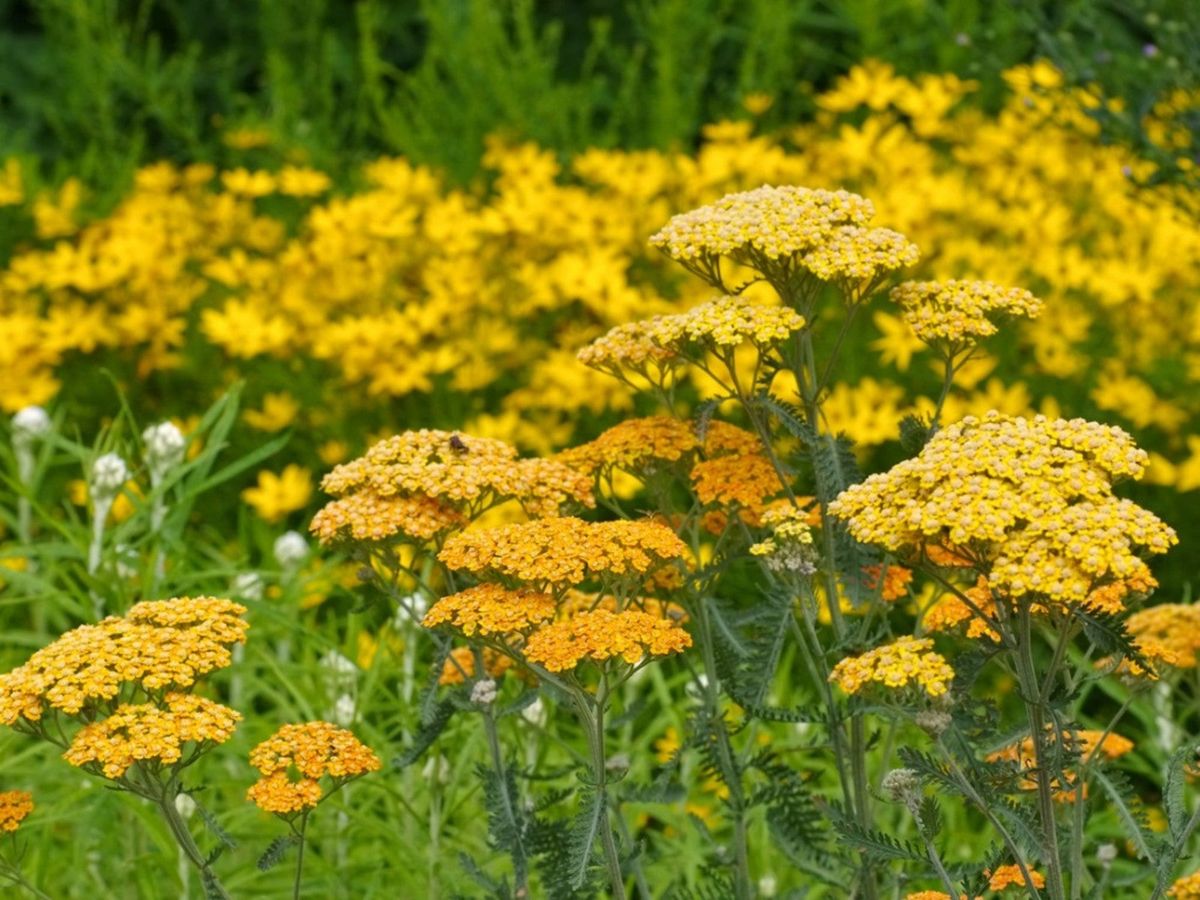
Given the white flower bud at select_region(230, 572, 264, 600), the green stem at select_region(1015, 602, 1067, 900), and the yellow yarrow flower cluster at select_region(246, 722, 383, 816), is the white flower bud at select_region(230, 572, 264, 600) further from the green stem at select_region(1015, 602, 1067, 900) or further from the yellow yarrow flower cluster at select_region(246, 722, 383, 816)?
the green stem at select_region(1015, 602, 1067, 900)

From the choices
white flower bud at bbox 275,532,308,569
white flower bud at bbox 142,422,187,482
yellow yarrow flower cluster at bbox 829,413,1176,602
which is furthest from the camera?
white flower bud at bbox 275,532,308,569

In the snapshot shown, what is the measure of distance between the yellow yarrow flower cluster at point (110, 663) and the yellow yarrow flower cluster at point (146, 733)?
31mm

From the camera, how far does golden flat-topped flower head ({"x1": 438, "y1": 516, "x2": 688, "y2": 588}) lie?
2342mm

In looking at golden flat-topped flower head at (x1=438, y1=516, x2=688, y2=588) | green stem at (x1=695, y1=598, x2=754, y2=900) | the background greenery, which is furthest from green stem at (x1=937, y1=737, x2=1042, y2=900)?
the background greenery

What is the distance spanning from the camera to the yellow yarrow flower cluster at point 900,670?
2.16 meters

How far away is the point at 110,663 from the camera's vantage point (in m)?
2.32

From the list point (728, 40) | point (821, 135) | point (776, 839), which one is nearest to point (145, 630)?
point (776, 839)

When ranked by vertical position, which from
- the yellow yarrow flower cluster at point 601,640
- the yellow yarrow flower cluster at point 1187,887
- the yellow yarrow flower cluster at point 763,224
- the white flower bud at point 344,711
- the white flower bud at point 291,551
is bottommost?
the white flower bud at point 291,551

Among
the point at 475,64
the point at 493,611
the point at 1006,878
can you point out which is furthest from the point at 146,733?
the point at 475,64

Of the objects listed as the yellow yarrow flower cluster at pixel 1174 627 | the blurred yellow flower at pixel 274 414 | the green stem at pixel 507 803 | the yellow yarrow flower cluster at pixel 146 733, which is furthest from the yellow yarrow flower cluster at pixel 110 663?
the blurred yellow flower at pixel 274 414

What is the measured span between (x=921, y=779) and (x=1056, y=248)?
139 inches

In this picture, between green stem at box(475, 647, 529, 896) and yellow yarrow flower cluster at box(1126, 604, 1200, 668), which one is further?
yellow yarrow flower cluster at box(1126, 604, 1200, 668)

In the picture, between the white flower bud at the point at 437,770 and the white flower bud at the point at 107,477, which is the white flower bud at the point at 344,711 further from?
the white flower bud at the point at 107,477

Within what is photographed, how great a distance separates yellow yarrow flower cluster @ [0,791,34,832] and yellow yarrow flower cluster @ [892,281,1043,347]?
53.7 inches
